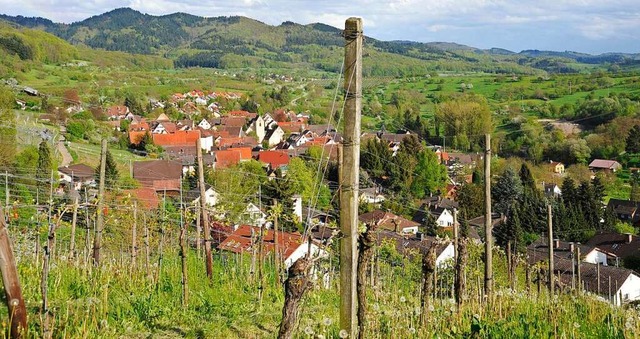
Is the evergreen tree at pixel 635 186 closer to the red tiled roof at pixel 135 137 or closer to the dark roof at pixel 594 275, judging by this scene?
the dark roof at pixel 594 275

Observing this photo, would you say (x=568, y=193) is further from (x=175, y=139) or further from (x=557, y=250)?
(x=175, y=139)

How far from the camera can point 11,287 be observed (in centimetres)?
343

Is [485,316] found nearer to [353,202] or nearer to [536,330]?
[536,330]

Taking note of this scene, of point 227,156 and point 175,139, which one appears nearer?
point 227,156

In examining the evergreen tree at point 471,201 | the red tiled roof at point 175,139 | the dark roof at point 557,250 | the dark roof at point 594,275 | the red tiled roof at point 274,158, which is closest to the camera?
the dark roof at point 594,275

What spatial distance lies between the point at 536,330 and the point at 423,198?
135 feet

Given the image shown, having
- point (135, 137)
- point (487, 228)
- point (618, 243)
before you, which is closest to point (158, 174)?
point (135, 137)

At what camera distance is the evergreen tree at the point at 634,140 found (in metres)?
57.2

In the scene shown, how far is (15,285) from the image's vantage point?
3.46 meters

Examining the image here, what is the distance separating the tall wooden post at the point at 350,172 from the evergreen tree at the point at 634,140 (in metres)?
60.7

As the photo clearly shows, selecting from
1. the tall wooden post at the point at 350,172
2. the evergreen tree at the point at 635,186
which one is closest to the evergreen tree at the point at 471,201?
the evergreen tree at the point at 635,186

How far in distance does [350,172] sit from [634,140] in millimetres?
60877

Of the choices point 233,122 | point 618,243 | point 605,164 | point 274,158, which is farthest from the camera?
point 233,122

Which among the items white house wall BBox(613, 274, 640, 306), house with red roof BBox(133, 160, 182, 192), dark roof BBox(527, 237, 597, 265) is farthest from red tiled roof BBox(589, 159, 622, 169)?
house with red roof BBox(133, 160, 182, 192)
